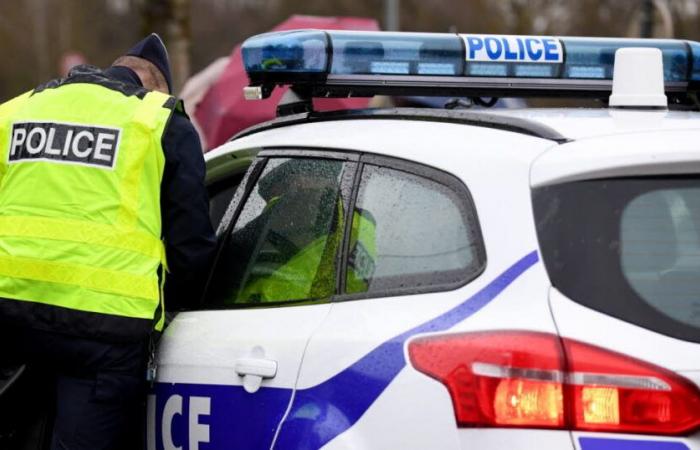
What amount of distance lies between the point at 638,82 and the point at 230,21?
50024mm

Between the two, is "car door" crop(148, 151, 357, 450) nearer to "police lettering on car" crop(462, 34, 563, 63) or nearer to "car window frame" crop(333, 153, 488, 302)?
"car window frame" crop(333, 153, 488, 302)

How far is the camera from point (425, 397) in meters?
2.86

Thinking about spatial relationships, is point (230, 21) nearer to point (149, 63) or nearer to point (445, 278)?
point (149, 63)

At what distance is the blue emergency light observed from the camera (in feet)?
13.0

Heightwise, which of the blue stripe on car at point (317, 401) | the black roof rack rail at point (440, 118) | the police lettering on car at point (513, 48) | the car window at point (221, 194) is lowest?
the blue stripe on car at point (317, 401)

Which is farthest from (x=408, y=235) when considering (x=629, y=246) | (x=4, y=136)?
(x=4, y=136)

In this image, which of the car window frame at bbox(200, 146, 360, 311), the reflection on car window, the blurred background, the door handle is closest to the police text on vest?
the car window frame at bbox(200, 146, 360, 311)

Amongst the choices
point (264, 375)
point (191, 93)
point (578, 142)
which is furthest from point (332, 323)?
point (191, 93)

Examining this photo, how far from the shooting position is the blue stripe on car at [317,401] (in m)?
2.89

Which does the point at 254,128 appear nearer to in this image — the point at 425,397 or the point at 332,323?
the point at 332,323

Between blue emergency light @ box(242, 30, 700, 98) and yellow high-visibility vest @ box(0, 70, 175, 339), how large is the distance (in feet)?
1.19

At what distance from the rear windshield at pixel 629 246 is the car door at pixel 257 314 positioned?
0.69 metres

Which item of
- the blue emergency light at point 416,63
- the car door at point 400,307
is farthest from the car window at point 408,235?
the blue emergency light at point 416,63

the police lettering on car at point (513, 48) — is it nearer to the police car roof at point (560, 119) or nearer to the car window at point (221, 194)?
the police car roof at point (560, 119)
